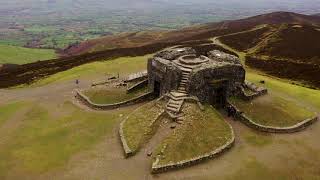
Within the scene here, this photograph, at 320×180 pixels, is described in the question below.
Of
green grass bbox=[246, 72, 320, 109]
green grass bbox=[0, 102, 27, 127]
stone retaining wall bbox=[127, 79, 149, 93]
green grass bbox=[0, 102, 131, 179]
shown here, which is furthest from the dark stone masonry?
green grass bbox=[0, 102, 27, 127]

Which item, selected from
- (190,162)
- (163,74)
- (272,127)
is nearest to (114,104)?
(163,74)

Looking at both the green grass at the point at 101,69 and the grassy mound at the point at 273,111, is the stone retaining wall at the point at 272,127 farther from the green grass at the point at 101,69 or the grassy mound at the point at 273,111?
the green grass at the point at 101,69

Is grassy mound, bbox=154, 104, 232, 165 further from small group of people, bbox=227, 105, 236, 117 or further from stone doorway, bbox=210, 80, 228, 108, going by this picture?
stone doorway, bbox=210, 80, 228, 108

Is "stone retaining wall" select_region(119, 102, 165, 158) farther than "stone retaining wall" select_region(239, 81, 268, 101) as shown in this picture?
No

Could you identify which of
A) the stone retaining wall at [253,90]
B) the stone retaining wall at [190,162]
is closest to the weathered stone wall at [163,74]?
the stone retaining wall at [253,90]

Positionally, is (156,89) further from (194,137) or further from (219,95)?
(194,137)

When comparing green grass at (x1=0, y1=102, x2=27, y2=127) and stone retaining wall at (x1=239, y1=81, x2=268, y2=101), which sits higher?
stone retaining wall at (x1=239, y1=81, x2=268, y2=101)

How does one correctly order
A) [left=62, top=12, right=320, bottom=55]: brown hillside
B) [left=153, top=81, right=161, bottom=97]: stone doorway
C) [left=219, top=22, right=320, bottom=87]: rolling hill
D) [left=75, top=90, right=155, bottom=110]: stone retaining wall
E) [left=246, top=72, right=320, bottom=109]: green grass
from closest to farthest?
[left=75, top=90, right=155, bottom=110]: stone retaining wall < [left=153, top=81, right=161, bottom=97]: stone doorway < [left=246, top=72, right=320, bottom=109]: green grass < [left=219, top=22, right=320, bottom=87]: rolling hill < [left=62, top=12, right=320, bottom=55]: brown hillside
